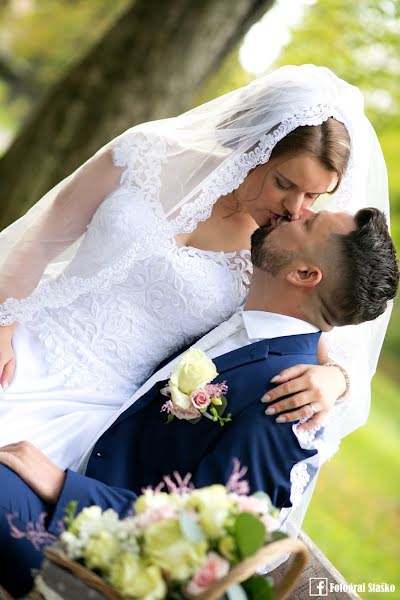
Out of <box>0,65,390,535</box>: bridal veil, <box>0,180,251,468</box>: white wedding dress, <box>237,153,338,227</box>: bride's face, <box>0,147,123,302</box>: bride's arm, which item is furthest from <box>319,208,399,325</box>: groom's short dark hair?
<box>0,147,123,302</box>: bride's arm

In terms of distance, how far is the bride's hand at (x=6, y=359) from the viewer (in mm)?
3170

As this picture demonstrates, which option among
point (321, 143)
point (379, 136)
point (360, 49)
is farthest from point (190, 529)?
point (379, 136)

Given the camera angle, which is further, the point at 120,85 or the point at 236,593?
the point at 120,85

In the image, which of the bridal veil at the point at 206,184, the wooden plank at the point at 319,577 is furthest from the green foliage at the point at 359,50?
the wooden plank at the point at 319,577

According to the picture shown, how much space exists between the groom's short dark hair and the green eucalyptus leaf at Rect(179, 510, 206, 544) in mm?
1305

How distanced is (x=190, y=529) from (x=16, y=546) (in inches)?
35.2

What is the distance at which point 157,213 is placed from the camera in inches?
129

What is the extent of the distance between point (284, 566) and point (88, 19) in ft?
45.9

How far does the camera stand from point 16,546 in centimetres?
251

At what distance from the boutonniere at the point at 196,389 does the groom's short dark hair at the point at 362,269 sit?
0.56 meters

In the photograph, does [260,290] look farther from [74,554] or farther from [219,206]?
[74,554]

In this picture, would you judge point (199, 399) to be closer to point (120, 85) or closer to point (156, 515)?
point (156, 515)

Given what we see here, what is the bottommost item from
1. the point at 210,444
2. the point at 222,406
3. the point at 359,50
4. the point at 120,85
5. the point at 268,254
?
the point at 359,50

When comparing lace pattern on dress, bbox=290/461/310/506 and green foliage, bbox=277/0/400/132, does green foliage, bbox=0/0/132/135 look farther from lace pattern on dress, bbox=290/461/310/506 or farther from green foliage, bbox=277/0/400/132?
lace pattern on dress, bbox=290/461/310/506
